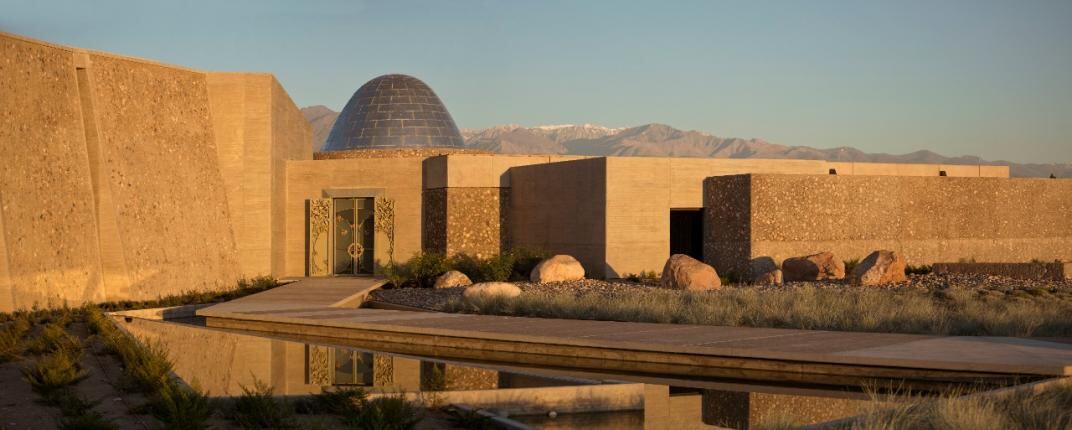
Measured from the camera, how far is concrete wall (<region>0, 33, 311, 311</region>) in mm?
17656

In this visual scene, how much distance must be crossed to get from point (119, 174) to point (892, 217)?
16.4 metres

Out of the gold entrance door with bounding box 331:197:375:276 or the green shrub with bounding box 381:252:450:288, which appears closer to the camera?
the green shrub with bounding box 381:252:450:288

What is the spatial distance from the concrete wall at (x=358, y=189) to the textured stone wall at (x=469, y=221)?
833 mm

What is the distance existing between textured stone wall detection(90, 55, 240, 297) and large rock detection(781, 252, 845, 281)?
12.0 m

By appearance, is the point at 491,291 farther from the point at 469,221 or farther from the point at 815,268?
the point at 469,221

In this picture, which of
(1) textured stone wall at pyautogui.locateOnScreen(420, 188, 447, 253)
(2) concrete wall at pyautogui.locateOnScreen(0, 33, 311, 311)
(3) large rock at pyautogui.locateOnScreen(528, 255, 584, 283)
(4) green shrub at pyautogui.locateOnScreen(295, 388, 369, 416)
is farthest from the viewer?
(1) textured stone wall at pyautogui.locateOnScreen(420, 188, 447, 253)

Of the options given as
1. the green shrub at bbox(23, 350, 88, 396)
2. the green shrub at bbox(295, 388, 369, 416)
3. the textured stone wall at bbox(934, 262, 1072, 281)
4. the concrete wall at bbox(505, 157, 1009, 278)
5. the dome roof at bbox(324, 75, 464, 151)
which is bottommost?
the textured stone wall at bbox(934, 262, 1072, 281)

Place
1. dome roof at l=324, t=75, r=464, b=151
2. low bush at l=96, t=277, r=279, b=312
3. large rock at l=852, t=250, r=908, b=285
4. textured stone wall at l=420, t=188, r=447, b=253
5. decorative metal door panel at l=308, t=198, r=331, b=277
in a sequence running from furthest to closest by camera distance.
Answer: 1. dome roof at l=324, t=75, r=464, b=151
2. decorative metal door panel at l=308, t=198, r=331, b=277
3. textured stone wall at l=420, t=188, r=447, b=253
4. large rock at l=852, t=250, r=908, b=285
5. low bush at l=96, t=277, r=279, b=312

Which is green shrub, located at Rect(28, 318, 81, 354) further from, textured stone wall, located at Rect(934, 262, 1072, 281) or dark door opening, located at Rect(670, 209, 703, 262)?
textured stone wall, located at Rect(934, 262, 1072, 281)

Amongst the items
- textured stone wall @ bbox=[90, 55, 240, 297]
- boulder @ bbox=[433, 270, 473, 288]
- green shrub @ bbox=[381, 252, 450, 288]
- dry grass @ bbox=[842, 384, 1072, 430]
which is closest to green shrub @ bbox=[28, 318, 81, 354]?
textured stone wall @ bbox=[90, 55, 240, 297]

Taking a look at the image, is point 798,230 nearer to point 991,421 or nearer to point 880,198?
point 880,198

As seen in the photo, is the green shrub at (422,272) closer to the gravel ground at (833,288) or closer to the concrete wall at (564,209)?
the gravel ground at (833,288)

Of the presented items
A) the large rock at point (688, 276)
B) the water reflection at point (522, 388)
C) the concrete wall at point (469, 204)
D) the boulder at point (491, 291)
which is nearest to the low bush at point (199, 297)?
the concrete wall at point (469, 204)

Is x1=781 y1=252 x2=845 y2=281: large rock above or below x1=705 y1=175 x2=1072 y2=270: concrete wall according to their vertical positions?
below
